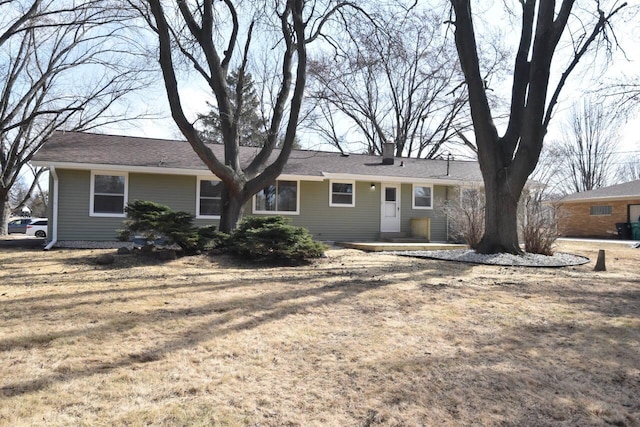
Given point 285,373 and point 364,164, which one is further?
point 364,164

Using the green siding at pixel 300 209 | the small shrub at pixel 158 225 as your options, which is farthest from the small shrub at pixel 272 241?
the green siding at pixel 300 209

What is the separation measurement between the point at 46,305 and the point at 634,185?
2802cm

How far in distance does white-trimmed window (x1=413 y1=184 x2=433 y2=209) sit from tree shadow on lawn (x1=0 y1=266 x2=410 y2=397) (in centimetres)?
1026

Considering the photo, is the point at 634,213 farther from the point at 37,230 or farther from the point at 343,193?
the point at 37,230

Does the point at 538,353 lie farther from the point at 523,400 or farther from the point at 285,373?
the point at 285,373

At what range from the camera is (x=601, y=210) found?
24.3m

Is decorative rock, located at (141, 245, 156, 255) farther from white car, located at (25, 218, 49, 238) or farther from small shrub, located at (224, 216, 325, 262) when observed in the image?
white car, located at (25, 218, 49, 238)

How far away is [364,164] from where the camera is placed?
1670cm

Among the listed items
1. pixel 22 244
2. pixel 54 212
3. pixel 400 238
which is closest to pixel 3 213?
pixel 22 244

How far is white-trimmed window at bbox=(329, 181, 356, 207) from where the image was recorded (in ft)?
49.9

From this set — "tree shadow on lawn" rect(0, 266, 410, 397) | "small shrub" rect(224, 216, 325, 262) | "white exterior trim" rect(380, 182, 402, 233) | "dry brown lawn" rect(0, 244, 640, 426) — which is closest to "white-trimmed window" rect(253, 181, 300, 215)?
"white exterior trim" rect(380, 182, 402, 233)

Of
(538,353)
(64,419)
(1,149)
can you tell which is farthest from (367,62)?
(1,149)

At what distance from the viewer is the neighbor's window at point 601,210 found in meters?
23.9

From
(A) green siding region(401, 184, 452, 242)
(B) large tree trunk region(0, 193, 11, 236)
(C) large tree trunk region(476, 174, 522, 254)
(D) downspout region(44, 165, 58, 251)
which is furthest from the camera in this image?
(B) large tree trunk region(0, 193, 11, 236)
